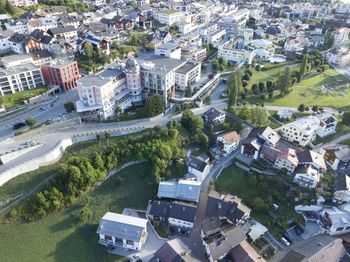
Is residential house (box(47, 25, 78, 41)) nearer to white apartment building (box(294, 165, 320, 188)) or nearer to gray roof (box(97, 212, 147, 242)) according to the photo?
gray roof (box(97, 212, 147, 242))

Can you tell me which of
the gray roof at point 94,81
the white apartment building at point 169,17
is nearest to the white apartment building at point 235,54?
the white apartment building at point 169,17

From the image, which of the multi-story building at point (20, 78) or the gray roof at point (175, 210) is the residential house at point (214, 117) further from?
the multi-story building at point (20, 78)

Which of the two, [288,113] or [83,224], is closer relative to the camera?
[83,224]

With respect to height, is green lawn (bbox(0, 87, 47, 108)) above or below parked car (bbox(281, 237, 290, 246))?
above

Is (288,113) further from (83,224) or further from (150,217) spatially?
(83,224)

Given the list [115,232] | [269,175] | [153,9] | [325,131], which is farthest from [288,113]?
[153,9]

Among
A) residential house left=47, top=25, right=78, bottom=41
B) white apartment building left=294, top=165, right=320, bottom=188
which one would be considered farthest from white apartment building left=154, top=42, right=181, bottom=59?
white apartment building left=294, top=165, right=320, bottom=188
